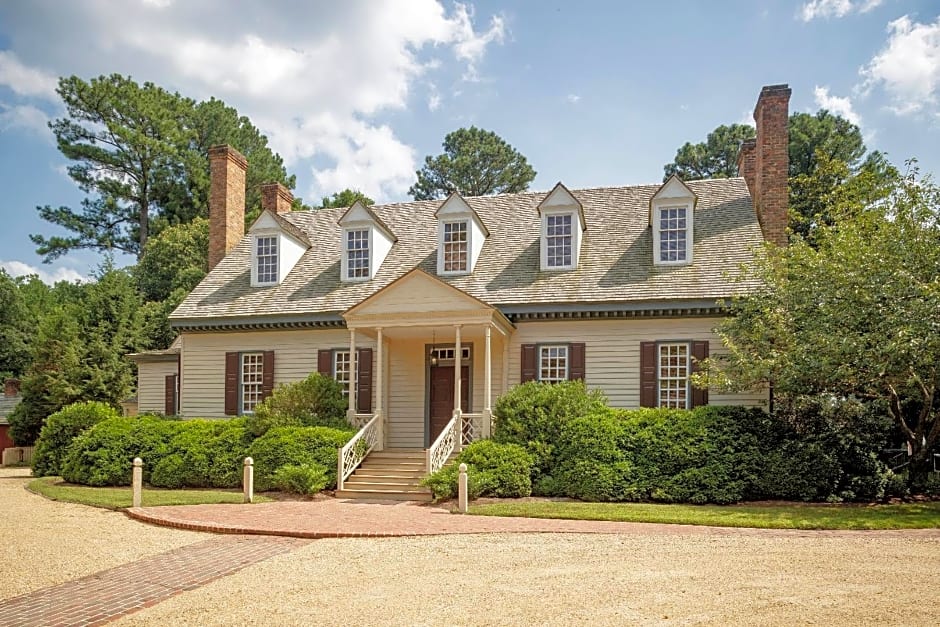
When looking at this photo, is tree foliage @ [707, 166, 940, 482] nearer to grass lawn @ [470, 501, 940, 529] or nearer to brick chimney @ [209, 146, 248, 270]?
grass lawn @ [470, 501, 940, 529]

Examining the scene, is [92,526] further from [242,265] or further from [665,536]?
[242,265]

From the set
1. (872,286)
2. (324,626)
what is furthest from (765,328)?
(324,626)

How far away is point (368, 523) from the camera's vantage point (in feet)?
41.7

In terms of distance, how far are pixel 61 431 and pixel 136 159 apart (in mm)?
28671

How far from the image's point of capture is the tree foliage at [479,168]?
5091 cm

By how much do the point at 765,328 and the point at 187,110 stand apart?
4047cm

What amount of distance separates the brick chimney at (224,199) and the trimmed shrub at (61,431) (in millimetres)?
5894

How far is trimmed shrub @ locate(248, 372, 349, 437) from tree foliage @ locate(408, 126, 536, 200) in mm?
33299

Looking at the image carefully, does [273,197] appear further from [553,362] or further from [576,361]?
[576,361]

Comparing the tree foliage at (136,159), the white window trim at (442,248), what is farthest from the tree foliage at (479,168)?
the white window trim at (442,248)

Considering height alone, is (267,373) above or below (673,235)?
below

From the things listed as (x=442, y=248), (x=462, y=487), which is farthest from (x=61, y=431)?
(x=462, y=487)

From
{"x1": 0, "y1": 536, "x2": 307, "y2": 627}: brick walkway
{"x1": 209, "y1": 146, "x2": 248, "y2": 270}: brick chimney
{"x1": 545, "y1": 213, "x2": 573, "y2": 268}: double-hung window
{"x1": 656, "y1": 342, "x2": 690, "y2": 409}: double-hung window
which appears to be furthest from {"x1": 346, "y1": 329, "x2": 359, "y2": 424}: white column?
{"x1": 209, "y1": 146, "x2": 248, "y2": 270}: brick chimney

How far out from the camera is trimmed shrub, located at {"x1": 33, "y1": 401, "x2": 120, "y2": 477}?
20594mm
